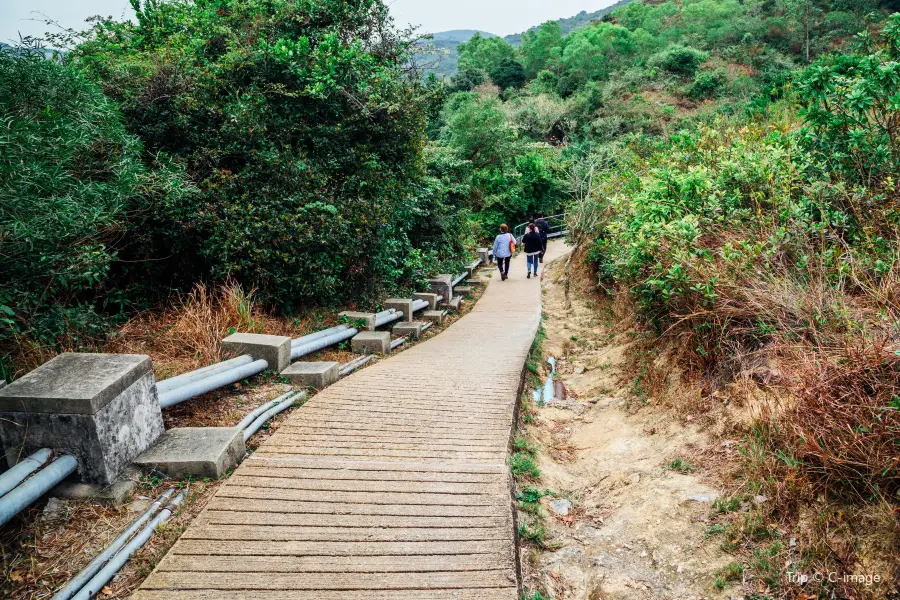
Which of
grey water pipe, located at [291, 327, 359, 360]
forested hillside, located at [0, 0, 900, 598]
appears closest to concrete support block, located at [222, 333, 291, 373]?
grey water pipe, located at [291, 327, 359, 360]

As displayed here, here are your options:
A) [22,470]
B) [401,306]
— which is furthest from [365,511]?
[401,306]

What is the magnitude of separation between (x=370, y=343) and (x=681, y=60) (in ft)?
169

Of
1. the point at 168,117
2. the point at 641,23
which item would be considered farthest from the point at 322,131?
the point at 641,23

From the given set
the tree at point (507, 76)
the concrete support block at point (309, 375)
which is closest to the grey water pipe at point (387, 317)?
the concrete support block at point (309, 375)

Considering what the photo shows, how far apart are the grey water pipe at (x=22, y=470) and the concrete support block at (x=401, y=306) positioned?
6383 millimetres

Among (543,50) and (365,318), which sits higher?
(543,50)

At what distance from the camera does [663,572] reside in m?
3.28

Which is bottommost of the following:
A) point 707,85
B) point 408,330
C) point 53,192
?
point 408,330

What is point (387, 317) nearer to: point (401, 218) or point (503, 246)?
point (401, 218)

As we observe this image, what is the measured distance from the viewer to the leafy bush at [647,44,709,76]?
47.2 metres

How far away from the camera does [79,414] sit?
3084 mm

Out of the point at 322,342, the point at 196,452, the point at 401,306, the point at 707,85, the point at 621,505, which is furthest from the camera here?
the point at 707,85

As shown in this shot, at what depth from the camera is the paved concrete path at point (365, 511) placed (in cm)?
276

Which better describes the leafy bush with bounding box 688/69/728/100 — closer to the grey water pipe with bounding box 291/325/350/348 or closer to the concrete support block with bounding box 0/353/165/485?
the grey water pipe with bounding box 291/325/350/348
